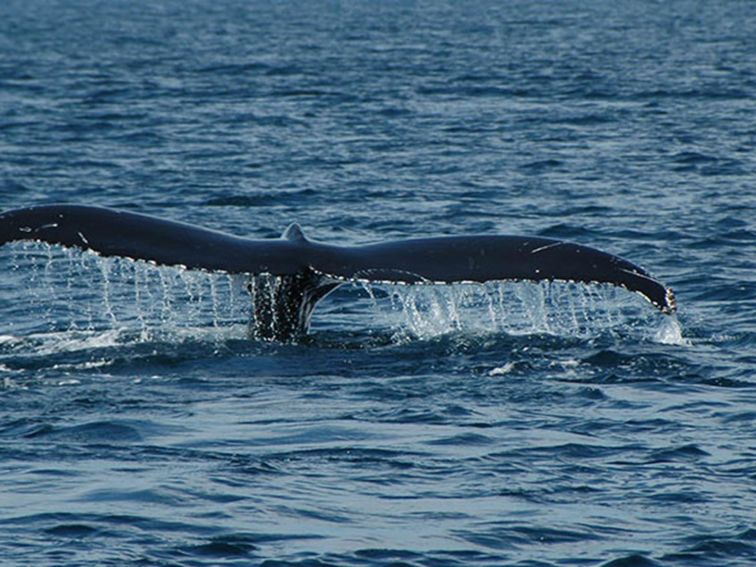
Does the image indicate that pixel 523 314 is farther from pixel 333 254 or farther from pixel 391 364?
pixel 333 254

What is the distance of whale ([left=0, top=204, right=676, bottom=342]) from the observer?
1121 centimetres

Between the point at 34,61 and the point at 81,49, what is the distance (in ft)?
25.7

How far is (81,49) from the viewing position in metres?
56.9

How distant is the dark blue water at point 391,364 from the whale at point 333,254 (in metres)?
0.30

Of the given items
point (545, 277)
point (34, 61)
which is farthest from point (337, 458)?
point (34, 61)

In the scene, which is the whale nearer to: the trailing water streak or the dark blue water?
the dark blue water

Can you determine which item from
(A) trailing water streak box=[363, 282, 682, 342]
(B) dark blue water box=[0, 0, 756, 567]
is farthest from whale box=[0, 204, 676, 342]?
(A) trailing water streak box=[363, 282, 682, 342]

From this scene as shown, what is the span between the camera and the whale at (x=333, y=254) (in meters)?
11.2

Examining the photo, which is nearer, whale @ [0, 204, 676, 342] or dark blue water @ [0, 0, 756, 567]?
dark blue water @ [0, 0, 756, 567]

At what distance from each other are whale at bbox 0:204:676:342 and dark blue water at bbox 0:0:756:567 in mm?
302

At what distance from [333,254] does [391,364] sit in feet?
3.69

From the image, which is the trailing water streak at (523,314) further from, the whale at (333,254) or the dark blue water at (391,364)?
the whale at (333,254)

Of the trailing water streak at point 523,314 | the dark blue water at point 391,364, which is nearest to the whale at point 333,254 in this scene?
the dark blue water at point 391,364

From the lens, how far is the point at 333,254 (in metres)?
11.8
